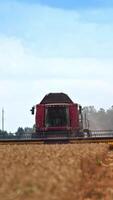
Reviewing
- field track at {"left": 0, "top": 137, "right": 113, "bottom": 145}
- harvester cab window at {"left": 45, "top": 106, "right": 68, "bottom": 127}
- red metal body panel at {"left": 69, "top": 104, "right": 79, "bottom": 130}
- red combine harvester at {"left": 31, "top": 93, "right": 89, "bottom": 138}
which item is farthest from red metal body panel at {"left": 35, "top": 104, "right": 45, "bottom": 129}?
field track at {"left": 0, "top": 137, "right": 113, "bottom": 145}

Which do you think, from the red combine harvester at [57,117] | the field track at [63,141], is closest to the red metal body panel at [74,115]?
the red combine harvester at [57,117]

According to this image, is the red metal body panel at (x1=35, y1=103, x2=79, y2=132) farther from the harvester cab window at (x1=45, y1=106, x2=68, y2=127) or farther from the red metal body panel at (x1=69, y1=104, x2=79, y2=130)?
the harvester cab window at (x1=45, y1=106, x2=68, y2=127)

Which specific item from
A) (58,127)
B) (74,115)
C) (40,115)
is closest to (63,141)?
(58,127)

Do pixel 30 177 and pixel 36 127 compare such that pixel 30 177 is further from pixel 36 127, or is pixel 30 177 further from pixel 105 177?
pixel 36 127

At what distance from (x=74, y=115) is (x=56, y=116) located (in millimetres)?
991

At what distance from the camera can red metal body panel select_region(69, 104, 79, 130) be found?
100 feet

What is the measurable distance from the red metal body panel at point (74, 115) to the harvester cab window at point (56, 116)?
0.28 m

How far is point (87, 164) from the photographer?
12023 mm

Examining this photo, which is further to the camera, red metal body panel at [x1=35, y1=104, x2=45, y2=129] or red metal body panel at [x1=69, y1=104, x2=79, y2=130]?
red metal body panel at [x1=69, y1=104, x2=79, y2=130]

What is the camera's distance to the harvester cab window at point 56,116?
3048cm

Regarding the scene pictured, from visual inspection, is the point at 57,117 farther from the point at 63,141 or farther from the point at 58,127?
the point at 63,141

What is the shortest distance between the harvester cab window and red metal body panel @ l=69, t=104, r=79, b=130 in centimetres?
28

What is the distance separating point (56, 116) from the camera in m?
30.8

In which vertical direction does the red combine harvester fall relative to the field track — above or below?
above
